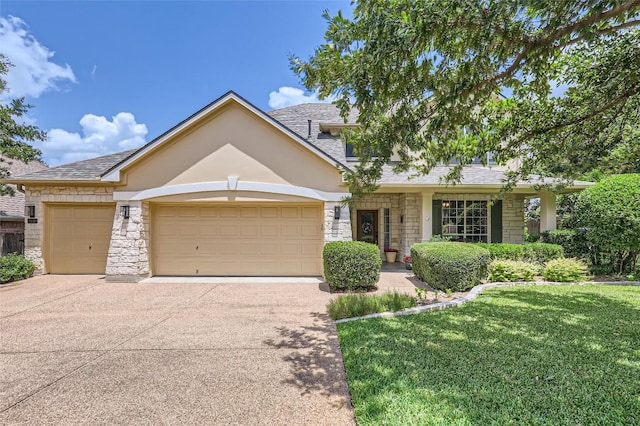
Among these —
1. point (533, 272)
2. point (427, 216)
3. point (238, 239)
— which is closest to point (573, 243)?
point (533, 272)

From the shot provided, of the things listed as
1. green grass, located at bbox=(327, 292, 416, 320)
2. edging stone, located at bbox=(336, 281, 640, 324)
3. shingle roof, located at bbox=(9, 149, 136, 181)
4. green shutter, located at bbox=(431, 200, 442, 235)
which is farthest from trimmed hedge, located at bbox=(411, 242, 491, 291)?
shingle roof, located at bbox=(9, 149, 136, 181)

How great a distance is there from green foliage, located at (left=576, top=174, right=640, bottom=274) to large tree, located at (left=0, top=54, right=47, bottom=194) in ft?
62.3

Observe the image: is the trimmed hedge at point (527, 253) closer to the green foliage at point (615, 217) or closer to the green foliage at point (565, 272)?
the green foliage at point (565, 272)

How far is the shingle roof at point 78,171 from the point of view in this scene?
9.53m

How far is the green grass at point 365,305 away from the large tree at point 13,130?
12.4 m

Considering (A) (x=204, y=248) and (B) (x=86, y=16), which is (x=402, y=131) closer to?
(A) (x=204, y=248)

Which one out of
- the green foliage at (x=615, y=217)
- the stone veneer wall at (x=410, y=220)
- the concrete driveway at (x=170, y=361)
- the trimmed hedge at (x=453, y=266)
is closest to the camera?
the concrete driveway at (x=170, y=361)

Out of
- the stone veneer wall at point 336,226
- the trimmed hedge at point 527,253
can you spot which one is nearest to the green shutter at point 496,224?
the trimmed hedge at point 527,253

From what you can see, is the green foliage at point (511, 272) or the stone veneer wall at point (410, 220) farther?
the stone veneer wall at point (410, 220)

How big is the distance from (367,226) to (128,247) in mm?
9037

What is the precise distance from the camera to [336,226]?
9.21 m

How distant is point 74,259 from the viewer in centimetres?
1005

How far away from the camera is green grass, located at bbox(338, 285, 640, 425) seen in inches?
109

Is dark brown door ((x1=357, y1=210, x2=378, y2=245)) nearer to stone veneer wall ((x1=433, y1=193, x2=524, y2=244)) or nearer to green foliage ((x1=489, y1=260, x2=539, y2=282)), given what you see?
stone veneer wall ((x1=433, y1=193, x2=524, y2=244))
